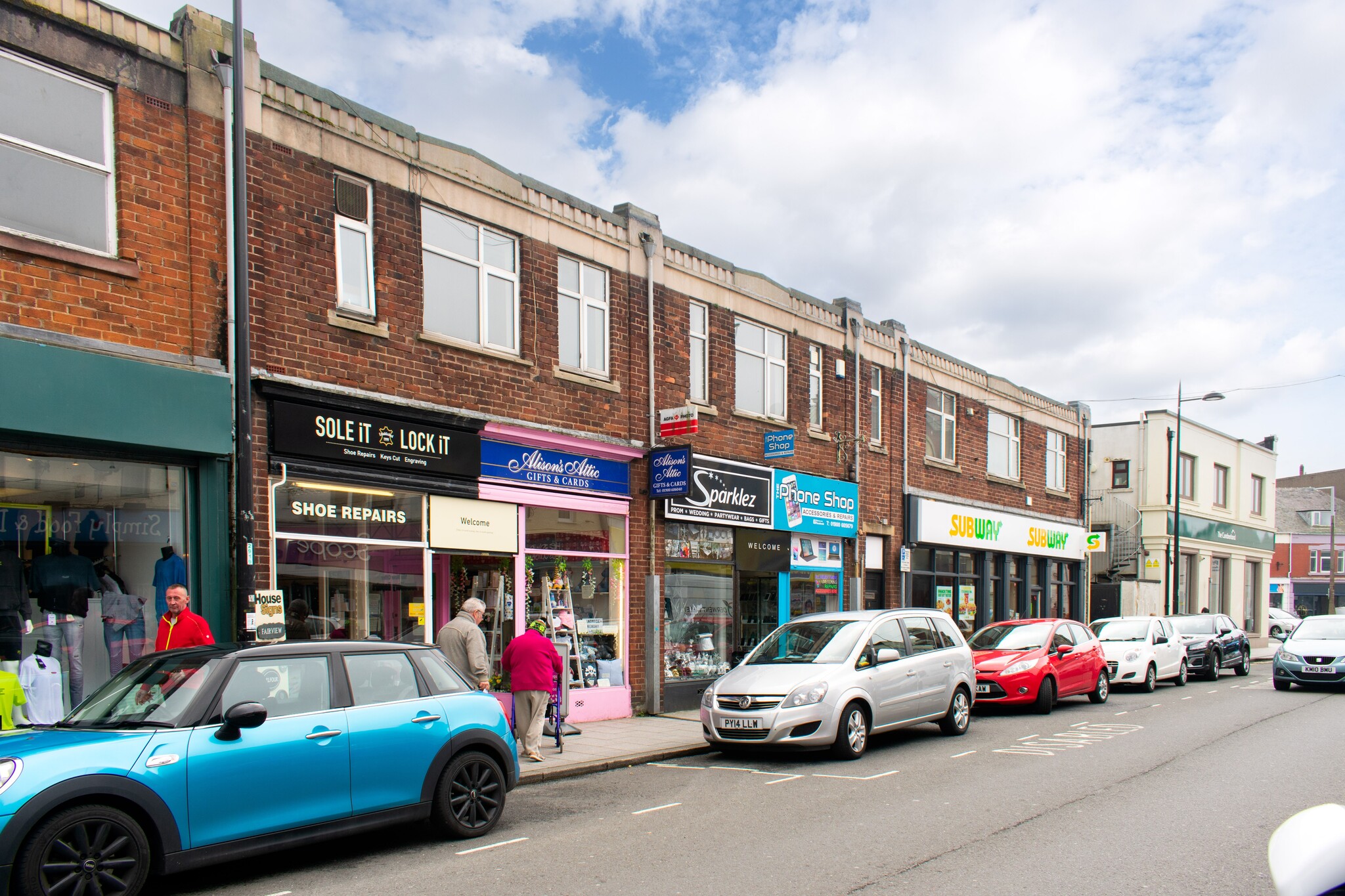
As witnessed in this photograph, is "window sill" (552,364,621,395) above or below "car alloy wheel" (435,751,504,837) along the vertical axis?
above

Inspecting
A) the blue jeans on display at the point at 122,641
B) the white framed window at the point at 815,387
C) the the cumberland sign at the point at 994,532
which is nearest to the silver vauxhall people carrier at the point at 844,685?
the blue jeans on display at the point at 122,641

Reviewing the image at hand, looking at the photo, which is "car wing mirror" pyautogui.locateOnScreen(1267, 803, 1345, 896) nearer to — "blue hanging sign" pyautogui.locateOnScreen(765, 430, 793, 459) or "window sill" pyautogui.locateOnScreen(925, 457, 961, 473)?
"blue hanging sign" pyautogui.locateOnScreen(765, 430, 793, 459)

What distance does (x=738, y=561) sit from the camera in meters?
17.6

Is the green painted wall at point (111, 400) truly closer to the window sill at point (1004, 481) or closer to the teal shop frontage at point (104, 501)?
the teal shop frontage at point (104, 501)

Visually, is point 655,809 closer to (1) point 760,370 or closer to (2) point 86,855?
(2) point 86,855

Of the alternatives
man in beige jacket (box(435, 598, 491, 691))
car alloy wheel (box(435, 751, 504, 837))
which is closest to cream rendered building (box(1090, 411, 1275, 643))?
man in beige jacket (box(435, 598, 491, 691))

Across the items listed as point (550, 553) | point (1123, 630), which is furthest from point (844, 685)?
point (1123, 630)

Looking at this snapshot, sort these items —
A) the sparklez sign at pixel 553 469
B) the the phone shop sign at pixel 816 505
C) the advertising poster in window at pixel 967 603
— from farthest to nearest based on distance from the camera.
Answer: the advertising poster in window at pixel 967 603 → the the phone shop sign at pixel 816 505 → the sparklez sign at pixel 553 469

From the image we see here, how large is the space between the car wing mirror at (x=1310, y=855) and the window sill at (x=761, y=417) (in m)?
14.8

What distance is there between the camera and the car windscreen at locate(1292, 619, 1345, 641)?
63.6 ft

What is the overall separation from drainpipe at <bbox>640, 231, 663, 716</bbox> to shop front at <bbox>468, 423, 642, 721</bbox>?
38cm

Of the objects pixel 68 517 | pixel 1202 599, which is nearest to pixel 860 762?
pixel 68 517

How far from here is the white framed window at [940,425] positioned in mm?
23906

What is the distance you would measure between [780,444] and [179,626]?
423 inches
